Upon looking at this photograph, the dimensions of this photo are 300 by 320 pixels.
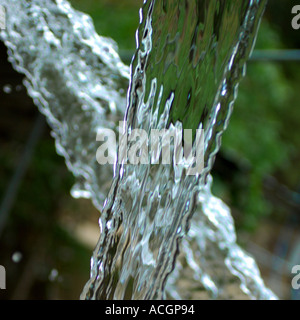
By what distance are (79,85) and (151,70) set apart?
0.91 metres

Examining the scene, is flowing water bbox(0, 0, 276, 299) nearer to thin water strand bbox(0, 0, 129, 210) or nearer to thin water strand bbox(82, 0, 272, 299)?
thin water strand bbox(82, 0, 272, 299)

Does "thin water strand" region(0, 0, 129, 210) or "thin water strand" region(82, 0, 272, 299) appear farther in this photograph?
"thin water strand" region(0, 0, 129, 210)

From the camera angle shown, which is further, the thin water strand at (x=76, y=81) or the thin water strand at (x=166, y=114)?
the thin water strand at (x=76, y=81)

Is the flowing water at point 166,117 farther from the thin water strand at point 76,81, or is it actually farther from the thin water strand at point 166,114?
the thin water strand at point 76,81

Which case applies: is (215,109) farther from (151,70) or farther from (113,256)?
(113,256)

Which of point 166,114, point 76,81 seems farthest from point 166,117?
point 76,81

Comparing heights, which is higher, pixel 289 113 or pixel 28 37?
pixel 289 113

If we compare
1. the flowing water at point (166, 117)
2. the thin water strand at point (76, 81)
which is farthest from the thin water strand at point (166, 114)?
the thin water strand at point (76, 81)

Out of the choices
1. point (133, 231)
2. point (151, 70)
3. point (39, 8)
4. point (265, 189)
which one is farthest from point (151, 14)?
point (265, 189)

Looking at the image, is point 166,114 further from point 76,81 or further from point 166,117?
point 76,81

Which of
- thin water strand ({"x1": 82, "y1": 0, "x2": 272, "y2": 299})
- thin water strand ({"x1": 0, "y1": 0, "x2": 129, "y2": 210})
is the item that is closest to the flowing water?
thin water strand ({"x1": 82, "y1": 0, "x2": 272, "y2": 299})
